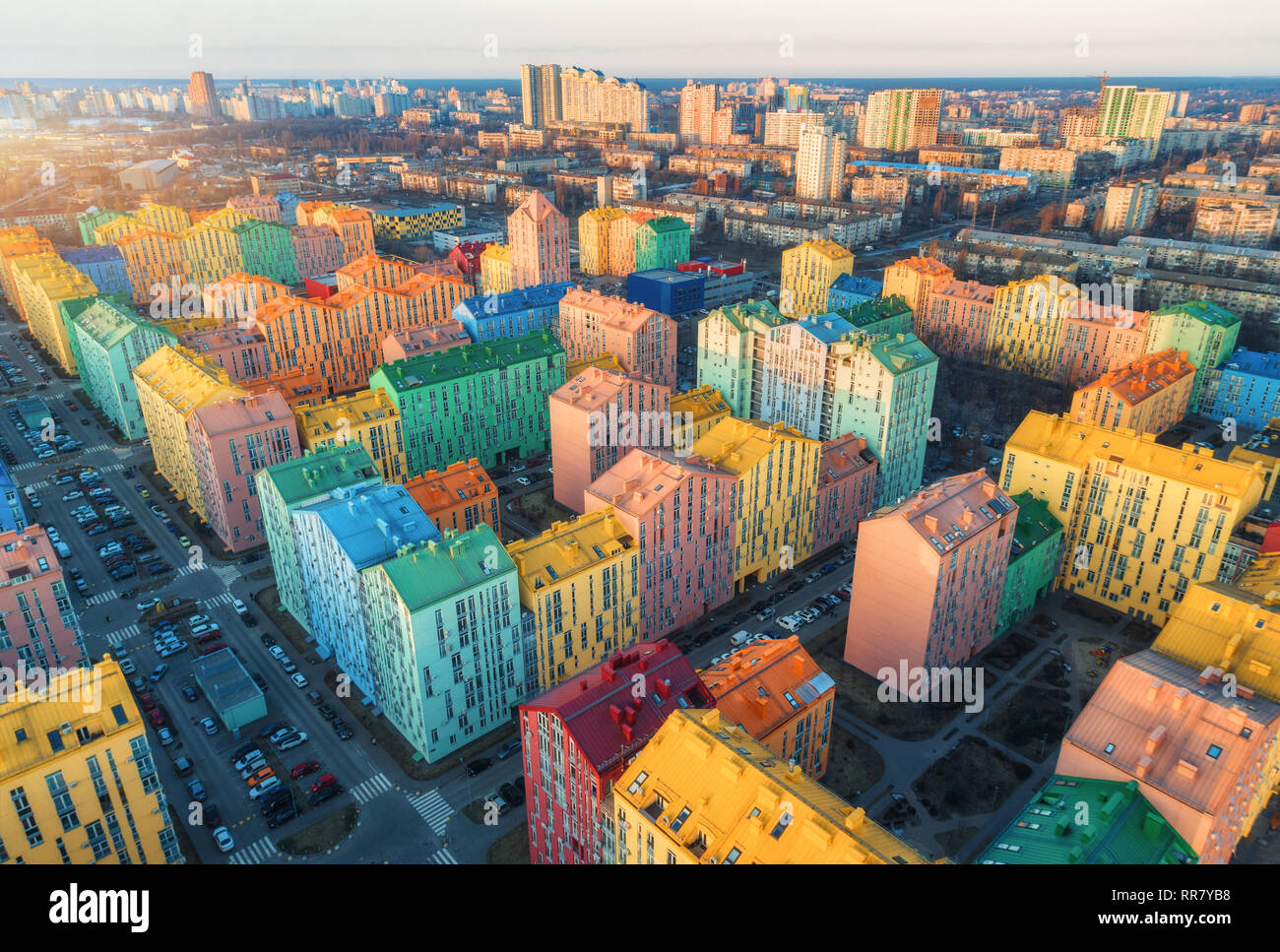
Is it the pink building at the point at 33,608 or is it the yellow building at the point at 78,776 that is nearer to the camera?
the yellow building at the point at 78,776

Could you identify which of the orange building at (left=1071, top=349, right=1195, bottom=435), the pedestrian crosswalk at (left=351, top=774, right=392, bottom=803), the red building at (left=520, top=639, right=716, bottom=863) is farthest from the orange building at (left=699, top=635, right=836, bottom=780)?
the orange building at (left=1071, top=349, right=1195, bottom=435)

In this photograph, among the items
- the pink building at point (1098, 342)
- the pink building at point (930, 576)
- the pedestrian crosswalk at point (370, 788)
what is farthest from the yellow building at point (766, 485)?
the pink building at point (1098, 342)

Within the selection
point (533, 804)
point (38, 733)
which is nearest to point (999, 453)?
point (533, 804)

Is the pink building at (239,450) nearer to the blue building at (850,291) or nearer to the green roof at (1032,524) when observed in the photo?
the green roof at (1032,524)

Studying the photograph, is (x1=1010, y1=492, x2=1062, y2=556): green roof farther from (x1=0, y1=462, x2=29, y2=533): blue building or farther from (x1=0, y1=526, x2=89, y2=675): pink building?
(x1=0, y1=462, x2=29, y2=533): blue building

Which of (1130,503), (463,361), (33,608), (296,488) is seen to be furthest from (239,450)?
(1130,503)
